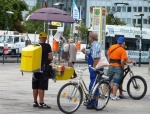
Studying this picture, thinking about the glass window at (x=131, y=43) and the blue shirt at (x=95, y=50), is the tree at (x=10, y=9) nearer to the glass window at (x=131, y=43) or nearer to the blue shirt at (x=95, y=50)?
the glass window at (x=131, y=43)

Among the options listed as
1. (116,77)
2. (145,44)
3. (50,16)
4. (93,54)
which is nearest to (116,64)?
(116,77)

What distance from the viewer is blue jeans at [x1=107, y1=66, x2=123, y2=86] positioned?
14328 mm

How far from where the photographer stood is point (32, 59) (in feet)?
38.4

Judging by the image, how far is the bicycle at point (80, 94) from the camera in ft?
36.6

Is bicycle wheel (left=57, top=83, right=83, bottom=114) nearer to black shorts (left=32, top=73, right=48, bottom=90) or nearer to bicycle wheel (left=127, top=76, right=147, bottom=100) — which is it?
black shorts (left=32, top=73, right=48, bottom=90)

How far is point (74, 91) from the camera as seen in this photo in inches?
446

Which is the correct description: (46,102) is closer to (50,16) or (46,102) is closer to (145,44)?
(50,16)

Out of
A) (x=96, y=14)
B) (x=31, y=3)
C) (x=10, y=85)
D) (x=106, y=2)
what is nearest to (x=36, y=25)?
(x=106, y=2)

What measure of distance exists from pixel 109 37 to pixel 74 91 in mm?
36376

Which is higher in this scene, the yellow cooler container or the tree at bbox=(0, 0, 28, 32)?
the tree at bbox=(0, 0, 28, 32)

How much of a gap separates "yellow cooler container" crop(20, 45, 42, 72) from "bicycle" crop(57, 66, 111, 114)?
0.96 m

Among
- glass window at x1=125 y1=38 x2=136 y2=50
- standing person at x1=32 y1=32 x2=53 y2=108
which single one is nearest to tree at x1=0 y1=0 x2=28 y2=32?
glass window at x1=125 y1=38 x2=136 y2=50

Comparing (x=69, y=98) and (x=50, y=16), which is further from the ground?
(x=50, y=16)

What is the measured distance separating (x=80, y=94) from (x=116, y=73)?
3171 millimetres
